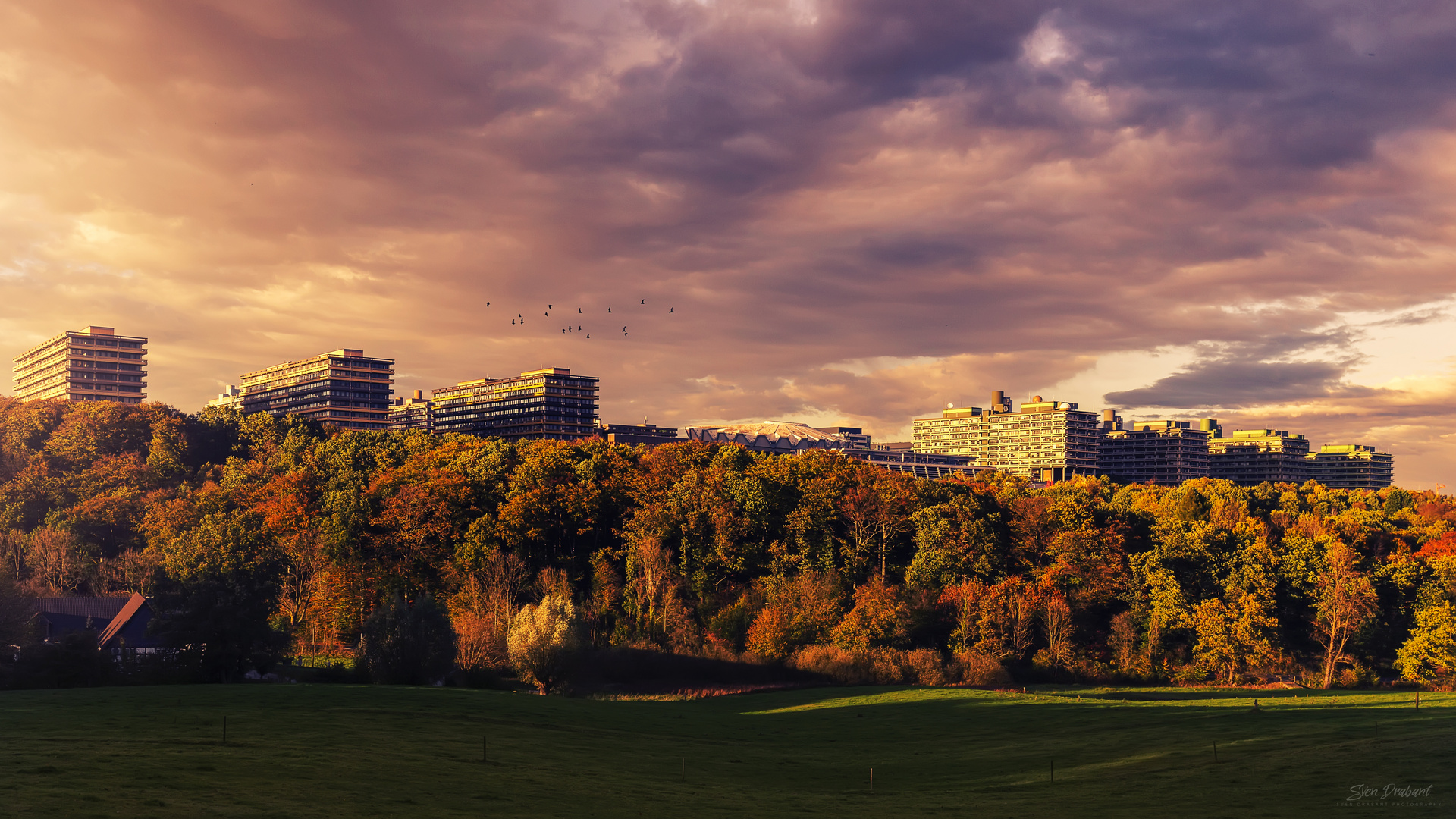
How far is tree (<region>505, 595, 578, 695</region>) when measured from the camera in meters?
96.5

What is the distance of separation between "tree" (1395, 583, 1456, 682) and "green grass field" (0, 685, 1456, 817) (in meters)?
41.7

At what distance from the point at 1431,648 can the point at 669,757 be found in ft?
344

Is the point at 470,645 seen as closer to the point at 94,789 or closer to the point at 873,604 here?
the point at 873,604

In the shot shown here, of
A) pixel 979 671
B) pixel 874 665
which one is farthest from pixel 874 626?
pixel 979 671

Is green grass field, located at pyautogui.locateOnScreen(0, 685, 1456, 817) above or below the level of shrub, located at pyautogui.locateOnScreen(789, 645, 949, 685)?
above

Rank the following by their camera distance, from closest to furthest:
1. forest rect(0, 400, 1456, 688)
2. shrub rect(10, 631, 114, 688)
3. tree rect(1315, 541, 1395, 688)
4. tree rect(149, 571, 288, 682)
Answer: shrub rect(10, 631, 114, 688) < tree rect(149, 571, 288, 682) < forest rect(0, 400, 1456, 688) < tree rect(1315, 541, 1395, 688)

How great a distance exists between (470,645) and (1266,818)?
78427 millimetres

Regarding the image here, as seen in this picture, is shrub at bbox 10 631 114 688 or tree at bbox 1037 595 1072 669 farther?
tree at bbox 1037 595 1072 669

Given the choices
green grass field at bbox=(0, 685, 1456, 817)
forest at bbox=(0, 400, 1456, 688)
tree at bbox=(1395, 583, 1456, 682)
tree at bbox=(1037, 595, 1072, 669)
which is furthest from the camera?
forest at bbox=(0, 400, 1456, 688)

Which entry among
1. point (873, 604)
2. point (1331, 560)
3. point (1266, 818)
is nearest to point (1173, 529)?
point (1331, 560)

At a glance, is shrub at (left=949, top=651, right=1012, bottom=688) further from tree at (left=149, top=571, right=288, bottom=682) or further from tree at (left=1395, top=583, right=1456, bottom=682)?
tree at (left=149, top=571, right=288, bottom=682)

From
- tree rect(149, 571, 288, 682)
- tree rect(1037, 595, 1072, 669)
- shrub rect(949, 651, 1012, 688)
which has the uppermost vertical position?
tree rect(149, 571, 288, 682)

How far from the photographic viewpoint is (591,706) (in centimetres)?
7875

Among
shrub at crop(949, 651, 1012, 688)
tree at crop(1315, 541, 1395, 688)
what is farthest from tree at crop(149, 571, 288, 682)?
tree at crop(1315, 541, 1395, 688)
